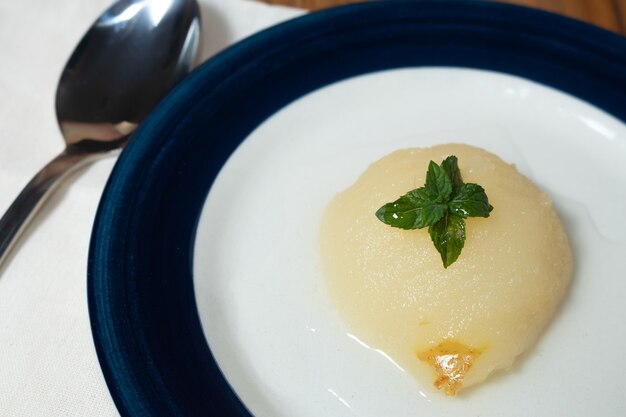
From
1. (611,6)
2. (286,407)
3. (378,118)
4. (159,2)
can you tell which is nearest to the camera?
(286,407)

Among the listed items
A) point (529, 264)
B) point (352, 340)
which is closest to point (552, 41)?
point (529, 264)

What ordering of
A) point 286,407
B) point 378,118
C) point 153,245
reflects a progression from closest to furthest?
point 286,407, point 153,245, point 378,118

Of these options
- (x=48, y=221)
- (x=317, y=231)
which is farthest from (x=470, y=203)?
(x=48, y=221)

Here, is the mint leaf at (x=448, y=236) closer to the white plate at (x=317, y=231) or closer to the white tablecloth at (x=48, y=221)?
the white plate at (x=317, y=231)

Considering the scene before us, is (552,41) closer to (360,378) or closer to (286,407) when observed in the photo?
(360,378)

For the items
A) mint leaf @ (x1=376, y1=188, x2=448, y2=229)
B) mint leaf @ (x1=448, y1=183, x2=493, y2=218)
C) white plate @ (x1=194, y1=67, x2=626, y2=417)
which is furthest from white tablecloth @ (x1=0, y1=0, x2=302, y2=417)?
mint leaf @ (x1=448, y1=183, x2=493, y2=218)

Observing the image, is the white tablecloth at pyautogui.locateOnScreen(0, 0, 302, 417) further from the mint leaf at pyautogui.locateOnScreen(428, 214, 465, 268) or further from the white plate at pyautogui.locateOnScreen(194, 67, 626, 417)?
the mint leaf at pyautogui.locateOnScreen(428, 214, 465, 268)
